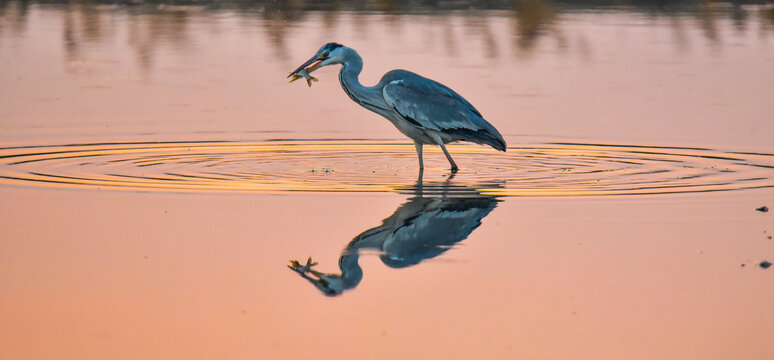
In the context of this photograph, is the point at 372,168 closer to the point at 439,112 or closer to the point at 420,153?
the point at 420,153

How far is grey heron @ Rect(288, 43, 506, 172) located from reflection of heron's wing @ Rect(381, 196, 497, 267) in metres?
A: 2.04

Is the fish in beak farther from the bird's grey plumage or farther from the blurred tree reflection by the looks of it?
the blurred tree reflection

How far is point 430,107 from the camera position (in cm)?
1209

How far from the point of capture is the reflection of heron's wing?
308 inches

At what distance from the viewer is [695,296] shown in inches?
273

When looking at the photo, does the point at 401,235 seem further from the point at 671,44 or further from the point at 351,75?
the point at 671,44

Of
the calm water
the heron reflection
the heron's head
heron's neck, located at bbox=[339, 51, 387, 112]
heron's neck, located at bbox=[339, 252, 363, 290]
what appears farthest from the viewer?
the heron's head

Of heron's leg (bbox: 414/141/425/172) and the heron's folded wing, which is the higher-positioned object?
the heron's folded wing

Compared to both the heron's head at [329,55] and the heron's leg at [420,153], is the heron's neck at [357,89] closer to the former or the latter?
the heron's head at [329,55]

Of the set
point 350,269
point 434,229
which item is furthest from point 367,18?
point 350,269

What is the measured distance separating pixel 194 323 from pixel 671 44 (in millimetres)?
18107

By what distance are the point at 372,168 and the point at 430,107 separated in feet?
2.46

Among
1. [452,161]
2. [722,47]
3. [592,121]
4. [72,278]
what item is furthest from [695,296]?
[722,47]

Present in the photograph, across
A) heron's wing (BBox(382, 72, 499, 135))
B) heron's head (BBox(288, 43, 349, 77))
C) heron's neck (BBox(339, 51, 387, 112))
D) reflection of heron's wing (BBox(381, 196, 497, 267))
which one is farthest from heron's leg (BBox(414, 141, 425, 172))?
reflection of heron's wing (BBox(381, 196, 497, 267))
